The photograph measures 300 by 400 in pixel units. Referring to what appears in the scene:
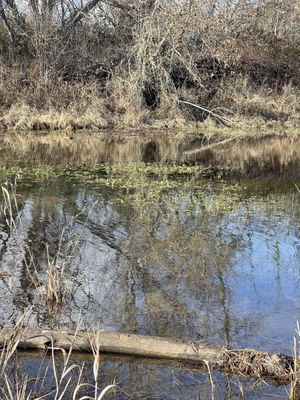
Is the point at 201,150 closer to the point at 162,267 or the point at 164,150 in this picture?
the point at 164,150

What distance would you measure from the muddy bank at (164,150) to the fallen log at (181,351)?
33.5 ft

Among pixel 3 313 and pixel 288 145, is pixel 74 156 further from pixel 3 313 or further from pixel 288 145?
pixel 3 313

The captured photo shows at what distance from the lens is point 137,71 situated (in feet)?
78.8

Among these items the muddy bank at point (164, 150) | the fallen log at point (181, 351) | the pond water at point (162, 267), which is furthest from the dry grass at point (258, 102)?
the fallen log at point (181, 351)

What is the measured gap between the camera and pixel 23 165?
1494 cm

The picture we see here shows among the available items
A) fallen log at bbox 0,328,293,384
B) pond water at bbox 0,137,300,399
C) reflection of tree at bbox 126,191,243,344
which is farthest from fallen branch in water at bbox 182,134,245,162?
fallen log at bbox 0,328,293,384

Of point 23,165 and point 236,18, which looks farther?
point 236,18

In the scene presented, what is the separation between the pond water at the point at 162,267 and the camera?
5.40 metres

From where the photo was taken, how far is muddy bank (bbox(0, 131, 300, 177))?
15906 mm

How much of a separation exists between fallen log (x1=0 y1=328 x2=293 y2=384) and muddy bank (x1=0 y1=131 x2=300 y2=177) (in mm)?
10215

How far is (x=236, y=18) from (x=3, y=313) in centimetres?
2761

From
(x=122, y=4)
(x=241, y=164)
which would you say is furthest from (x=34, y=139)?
(x=122, y=4)

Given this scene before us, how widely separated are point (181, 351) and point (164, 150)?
46.8 ft

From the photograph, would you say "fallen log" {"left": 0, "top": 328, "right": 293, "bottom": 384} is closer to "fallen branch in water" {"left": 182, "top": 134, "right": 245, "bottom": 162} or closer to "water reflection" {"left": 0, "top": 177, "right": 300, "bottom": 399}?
"water reflection" {"left": 0, "top": 177, "right": 300, "bottom": 399}
